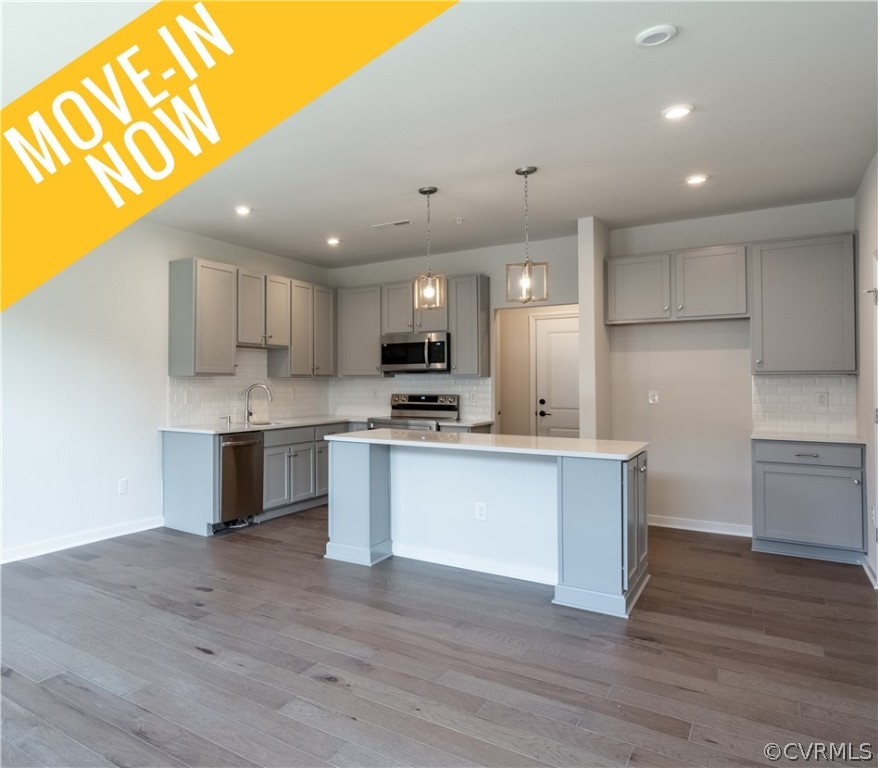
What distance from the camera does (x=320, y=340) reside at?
6.38 m

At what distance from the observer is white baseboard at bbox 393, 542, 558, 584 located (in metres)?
3.56

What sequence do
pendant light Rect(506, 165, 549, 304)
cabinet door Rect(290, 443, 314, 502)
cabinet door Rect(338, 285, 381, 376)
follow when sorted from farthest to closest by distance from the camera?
cabinet door Rect(338, 285, 381, 376)
cabinet door Rect(290, 443, 314, 502)
pendant light Rect(506, 165, 549, 304)

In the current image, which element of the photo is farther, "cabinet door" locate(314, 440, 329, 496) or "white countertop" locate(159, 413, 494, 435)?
"cabinet door" locate(314, 440, 329, 496)

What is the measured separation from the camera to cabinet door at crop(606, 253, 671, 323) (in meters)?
4.79

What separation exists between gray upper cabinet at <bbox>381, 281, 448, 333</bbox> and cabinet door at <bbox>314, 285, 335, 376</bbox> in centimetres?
68

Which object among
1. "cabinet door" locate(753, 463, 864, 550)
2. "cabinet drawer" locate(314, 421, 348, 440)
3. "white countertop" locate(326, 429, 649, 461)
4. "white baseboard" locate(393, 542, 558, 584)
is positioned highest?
"white countertop" locate(326, 429, 649, 461)

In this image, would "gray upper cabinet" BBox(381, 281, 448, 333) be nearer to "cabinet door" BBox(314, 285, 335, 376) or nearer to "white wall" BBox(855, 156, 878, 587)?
"cabinet door" BBox(314, 285, 335, 376)

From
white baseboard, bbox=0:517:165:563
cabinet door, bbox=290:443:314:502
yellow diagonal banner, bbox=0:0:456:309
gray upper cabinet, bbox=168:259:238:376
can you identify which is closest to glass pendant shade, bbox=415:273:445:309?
yellow diagonal banner, bbox=0:0:456:309

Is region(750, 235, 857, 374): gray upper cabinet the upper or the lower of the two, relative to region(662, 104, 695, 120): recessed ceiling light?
lower

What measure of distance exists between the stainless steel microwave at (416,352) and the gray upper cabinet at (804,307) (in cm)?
278

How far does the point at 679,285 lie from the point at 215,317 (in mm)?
4045

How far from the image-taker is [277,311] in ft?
19.0

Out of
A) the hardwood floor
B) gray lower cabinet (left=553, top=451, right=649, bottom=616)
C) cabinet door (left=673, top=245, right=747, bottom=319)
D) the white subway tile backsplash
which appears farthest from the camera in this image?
cabinet door (left=673, top=245, right=747, bottom=319)

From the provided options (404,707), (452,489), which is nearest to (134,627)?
(404,707)
